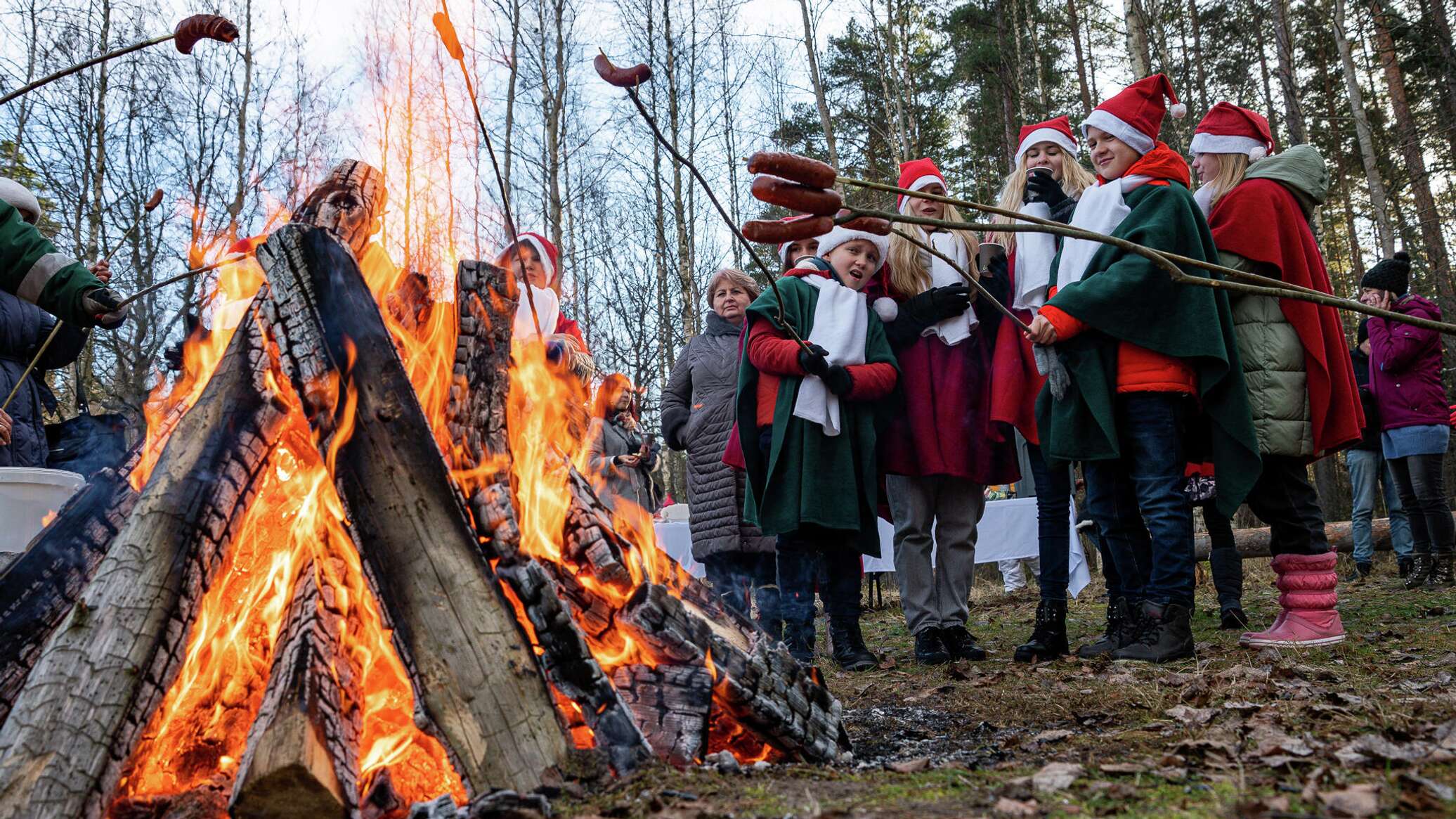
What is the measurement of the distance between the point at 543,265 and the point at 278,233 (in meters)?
3.30

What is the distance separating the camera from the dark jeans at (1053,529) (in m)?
4.65

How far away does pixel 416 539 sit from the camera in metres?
2.45

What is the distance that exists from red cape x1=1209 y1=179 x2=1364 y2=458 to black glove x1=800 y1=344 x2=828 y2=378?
2.01 meters

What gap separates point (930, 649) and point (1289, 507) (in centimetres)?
182

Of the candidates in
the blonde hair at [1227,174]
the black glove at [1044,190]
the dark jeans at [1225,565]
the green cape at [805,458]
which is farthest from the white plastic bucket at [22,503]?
the dark jeans at [1225,565]

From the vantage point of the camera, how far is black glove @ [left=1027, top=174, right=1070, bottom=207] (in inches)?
189

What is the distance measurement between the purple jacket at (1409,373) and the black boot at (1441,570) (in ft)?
3.45

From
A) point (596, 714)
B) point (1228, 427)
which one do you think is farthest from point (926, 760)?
point (1228, 427)

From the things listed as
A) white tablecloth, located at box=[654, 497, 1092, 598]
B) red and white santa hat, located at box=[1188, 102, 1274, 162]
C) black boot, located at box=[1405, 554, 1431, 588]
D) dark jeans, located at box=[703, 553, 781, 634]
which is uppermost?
red and white santa hat, located at box=[1188, 102, 1274, 162]

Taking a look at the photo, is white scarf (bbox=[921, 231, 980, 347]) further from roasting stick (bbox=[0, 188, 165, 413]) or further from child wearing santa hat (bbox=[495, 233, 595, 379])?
roasting stick (bbox=[0, 188, 165, 413])

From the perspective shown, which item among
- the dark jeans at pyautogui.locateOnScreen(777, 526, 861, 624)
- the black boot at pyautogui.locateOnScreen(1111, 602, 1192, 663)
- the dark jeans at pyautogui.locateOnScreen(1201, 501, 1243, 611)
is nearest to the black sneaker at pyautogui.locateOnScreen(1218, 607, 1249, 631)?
the dark jeans at pyautogui.locateOnScreen(1201, 501, 1243, 611)

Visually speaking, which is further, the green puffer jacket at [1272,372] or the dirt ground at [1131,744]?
the green puffer jacket at [1272,372]

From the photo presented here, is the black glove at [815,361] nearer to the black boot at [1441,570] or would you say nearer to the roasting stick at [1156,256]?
the roasting stick at [1156,256]

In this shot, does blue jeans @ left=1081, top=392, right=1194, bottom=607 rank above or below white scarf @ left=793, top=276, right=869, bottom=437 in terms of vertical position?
below
